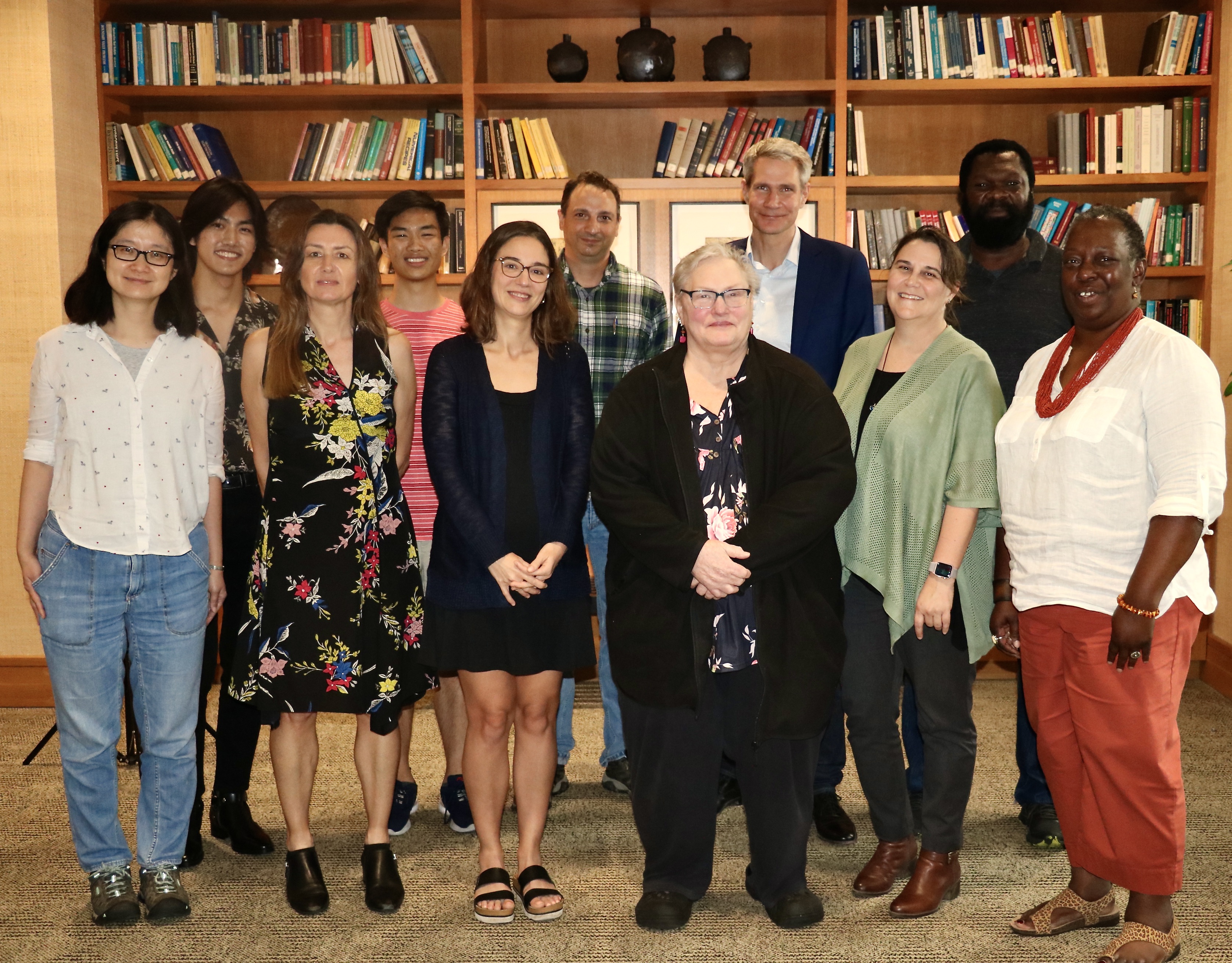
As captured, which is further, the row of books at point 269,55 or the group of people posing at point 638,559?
the row of books at point 269,55

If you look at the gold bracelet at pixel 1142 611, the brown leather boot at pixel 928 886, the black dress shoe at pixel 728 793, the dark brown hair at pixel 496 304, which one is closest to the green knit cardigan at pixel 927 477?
the gold bracelet at pixel 1142 611

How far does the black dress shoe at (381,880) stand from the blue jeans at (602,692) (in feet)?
2.61

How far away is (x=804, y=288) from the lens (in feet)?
10.2

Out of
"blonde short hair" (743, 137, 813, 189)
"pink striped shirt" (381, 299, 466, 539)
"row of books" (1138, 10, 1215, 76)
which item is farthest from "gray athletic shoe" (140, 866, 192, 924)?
"row of books" (1138, 10, 1215, 76)

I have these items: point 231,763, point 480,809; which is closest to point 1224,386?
point 480,809

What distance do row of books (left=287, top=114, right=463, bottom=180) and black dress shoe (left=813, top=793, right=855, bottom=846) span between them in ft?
10.1

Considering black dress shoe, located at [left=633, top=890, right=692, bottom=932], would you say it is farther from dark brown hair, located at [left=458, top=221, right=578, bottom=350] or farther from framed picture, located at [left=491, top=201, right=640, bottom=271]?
framed picture, located at [left=491, top=201, right=640, bottom=271]

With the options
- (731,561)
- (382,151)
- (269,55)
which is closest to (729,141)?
(382,151)

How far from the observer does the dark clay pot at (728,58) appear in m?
4.61

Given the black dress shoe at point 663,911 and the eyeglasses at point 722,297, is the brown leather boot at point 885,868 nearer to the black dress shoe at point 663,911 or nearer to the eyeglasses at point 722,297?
the black dress shoe at point 663,911

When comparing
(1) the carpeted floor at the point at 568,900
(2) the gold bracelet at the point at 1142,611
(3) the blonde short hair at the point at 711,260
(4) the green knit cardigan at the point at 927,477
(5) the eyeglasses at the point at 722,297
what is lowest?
(1) the carpeted floor at the point at 568,900

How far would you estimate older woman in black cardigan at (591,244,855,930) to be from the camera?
2328 millimetres

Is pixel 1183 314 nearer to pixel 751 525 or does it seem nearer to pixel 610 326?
pixel 610 326

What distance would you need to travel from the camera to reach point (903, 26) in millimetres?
4594
